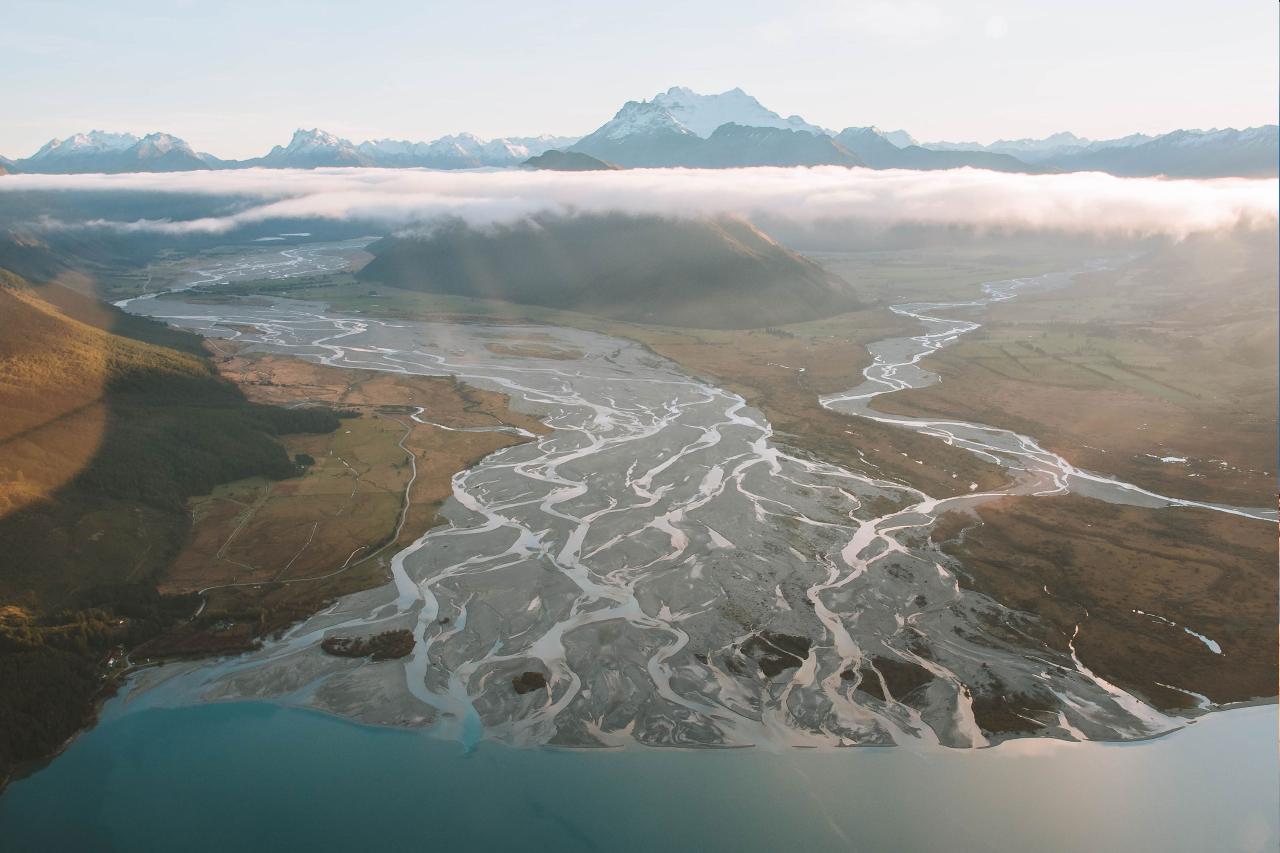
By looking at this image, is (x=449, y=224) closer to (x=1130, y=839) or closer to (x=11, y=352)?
(x=11, y=352)

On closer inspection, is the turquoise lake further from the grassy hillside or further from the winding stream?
the grassy hillside

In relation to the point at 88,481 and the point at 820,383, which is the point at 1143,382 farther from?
the point at 88,481

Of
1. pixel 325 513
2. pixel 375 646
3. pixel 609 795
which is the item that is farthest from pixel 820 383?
pixel 609 795

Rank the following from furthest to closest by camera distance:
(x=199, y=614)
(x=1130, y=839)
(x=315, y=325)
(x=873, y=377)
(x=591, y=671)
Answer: (x=315, y=325), (x=873, y=377), (x=199, y=614), (x=591, y=671), (x=1130, y=839)

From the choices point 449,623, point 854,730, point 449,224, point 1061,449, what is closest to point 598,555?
point 449,623

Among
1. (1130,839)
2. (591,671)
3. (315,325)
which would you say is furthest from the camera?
(315,325)

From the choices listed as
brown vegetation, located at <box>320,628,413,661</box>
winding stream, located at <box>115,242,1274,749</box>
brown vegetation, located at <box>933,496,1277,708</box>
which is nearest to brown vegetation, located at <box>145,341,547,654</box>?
winding stream, located at <box>115,242,1274,749</box>

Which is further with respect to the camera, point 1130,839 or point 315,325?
point 315,325
